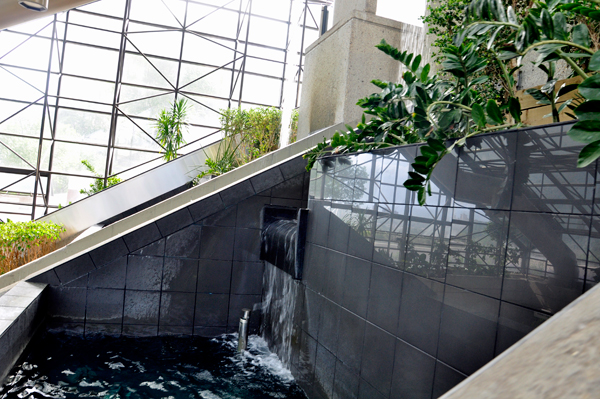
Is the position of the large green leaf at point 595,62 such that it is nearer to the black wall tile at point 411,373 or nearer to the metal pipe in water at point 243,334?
the black wall tile at point 411,373

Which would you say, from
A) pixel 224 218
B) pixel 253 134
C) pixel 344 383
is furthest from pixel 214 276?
pixel 253 134

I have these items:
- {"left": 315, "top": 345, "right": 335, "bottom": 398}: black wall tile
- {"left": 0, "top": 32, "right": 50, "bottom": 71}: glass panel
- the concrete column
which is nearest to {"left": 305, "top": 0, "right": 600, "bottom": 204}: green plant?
{"left": 315, "top": 345, "right": 335, "bottom": 398}: black wall tile

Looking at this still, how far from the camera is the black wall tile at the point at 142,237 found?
12.6 feet

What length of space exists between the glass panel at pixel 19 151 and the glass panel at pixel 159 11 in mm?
4332

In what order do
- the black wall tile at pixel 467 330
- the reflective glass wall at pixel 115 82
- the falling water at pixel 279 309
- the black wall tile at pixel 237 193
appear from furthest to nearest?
1. the reflective glass wall at pixel 115 82
2. the black wall tile at pixel 237 193
3. the falling water at pixel 279 309
4. the black wall tile at pixel 467 330

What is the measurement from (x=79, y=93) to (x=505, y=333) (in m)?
12.4

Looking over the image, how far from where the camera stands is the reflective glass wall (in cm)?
1117

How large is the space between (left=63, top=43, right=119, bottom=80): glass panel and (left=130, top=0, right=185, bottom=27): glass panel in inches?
A: 50.8

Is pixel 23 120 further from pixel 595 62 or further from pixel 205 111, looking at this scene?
pixel 595 62

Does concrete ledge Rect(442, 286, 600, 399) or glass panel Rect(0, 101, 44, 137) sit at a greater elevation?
glass panel Rect(0, 101, 44, 137)

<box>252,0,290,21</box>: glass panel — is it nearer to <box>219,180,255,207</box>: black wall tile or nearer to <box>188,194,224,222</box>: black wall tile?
<box>219,180,255,207</box>: black wall tile

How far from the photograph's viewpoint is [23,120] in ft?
36.9

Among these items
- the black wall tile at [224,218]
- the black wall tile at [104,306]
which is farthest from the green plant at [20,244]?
the black wall tile at [224,218]

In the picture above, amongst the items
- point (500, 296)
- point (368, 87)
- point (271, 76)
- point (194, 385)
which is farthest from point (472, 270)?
point (271, 76)
